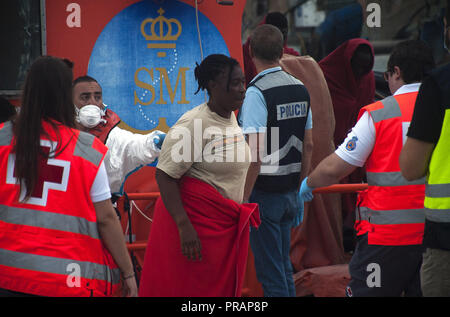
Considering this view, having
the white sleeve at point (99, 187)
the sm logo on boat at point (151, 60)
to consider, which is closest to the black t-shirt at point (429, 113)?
the white sleeve at point (99, 187)

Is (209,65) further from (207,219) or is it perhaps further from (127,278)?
(127,278)

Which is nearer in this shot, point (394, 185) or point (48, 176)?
point (48, 176)

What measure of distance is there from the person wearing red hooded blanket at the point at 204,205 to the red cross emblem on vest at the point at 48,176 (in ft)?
2.24

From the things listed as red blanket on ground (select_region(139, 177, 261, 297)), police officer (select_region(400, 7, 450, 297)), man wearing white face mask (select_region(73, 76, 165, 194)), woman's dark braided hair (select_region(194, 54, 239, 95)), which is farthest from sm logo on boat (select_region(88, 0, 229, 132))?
police officer (select_region(400, 7, 450, 297))

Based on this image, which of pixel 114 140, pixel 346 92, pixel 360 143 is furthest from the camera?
pixel 346 92

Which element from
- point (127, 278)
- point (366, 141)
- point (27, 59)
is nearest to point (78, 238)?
point (127, 278)

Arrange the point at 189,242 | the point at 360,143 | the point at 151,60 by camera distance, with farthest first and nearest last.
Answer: the point at 151,60
the point at 360,143
the point at 189,242

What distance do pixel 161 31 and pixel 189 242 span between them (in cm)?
198

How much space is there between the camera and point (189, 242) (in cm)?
324

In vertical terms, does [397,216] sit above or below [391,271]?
above

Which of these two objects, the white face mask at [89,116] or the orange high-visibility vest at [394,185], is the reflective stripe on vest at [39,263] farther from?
the orange high-visibility vest at [394,185]

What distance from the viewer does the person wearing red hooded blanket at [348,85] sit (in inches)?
234

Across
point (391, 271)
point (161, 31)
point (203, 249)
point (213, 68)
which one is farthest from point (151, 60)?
point (391, 271)

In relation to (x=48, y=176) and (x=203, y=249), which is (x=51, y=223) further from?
(x=203, y=249)
